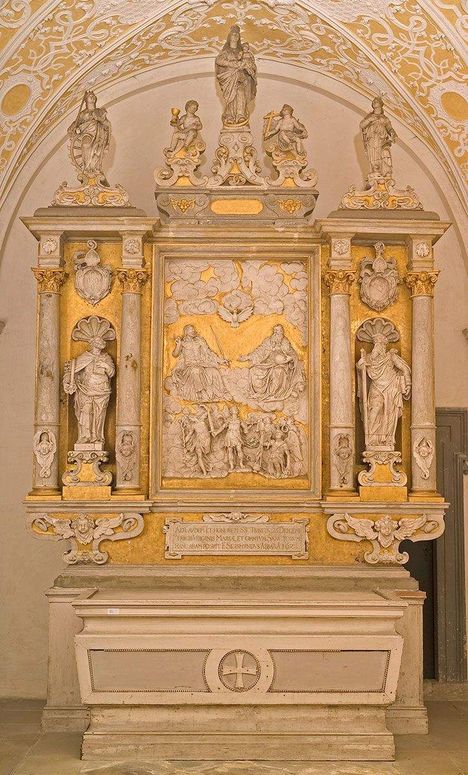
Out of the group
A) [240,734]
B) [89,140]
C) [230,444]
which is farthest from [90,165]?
[240,734]

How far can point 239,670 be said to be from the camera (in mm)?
7402

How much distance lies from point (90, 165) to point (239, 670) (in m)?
4.26

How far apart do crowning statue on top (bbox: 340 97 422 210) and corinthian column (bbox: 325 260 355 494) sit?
0.42m

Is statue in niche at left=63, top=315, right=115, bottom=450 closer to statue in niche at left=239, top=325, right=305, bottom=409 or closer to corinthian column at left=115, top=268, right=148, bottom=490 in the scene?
corinthian column at left=115, top=268, right=148, bottom=490

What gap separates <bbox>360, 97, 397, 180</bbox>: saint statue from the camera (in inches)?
350

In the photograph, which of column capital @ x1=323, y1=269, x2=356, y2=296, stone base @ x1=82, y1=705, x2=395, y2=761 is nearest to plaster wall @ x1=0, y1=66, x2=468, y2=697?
column capital @ x1=323, y1=269, x2=356, y2=296

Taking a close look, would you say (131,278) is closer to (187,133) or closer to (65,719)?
(187,133)

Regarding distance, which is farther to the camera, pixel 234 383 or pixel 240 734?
pixel 234 383

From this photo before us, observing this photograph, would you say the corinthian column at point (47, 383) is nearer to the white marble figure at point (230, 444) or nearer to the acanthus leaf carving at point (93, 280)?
the acanthus leaf carving at point (93, 280)

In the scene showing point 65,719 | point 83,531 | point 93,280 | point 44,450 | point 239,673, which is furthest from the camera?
point 93,280

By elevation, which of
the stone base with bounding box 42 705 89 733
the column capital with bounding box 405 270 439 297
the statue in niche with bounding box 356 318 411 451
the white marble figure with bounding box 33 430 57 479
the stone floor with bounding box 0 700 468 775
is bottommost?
the stone floor with bounding box 0 700 468 775

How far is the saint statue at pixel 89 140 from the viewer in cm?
880

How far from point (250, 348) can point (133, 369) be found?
A: 101 cm

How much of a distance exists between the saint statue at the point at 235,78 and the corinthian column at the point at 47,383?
1980mm
